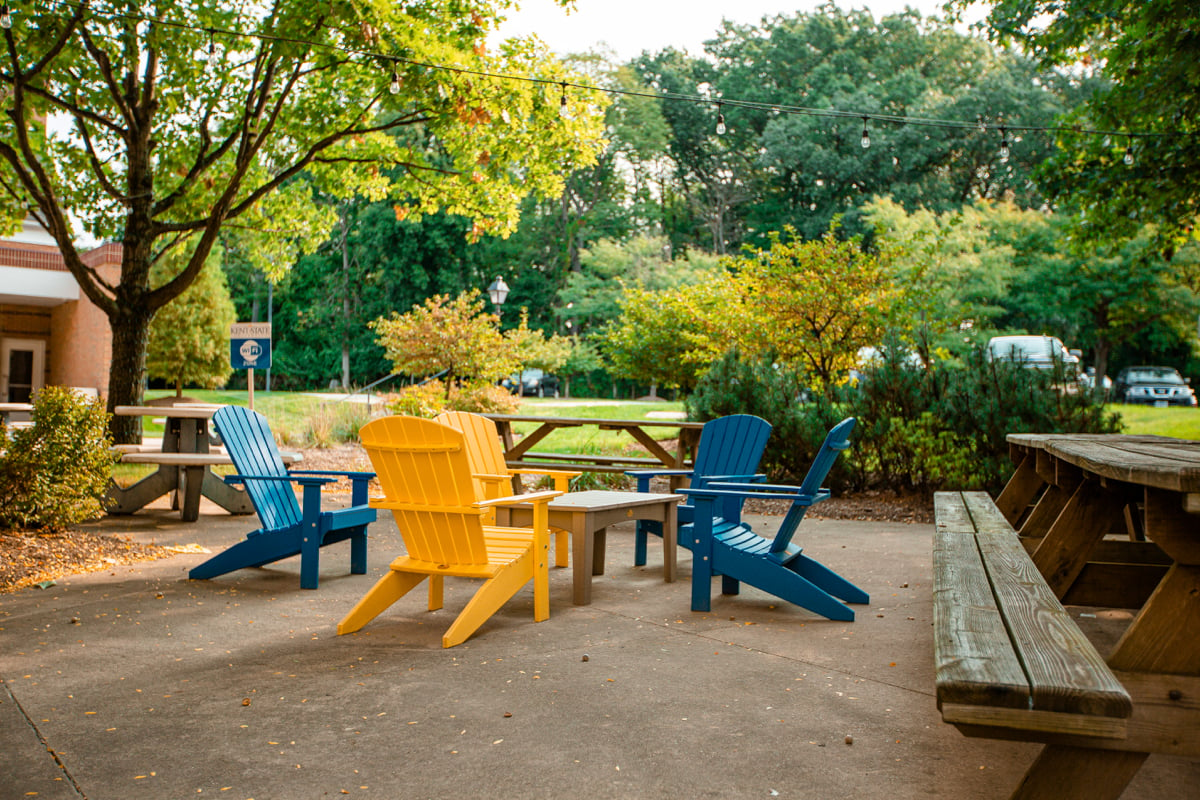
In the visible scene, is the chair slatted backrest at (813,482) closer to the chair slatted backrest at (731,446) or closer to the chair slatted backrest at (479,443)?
the chair slatted backrest at (731,446)

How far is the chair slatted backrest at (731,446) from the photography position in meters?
6.62

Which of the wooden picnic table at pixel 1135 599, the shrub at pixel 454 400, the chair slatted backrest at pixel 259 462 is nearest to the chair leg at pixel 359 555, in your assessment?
the chair slatted backrest at pixel 259 462

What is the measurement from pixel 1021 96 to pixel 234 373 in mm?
33603

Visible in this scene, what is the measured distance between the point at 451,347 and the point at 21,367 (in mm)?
15665

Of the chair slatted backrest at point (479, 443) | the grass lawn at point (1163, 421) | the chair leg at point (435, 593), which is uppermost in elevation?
the grass lawn at point (1163, 421)

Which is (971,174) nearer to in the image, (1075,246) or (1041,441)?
(1075,246)

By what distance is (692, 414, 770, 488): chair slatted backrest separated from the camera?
21.7ft

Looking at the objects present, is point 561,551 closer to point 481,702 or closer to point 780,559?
point 780,559

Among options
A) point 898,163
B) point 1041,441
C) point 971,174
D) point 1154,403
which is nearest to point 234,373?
point 898,163

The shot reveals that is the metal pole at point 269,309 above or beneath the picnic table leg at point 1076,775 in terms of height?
above

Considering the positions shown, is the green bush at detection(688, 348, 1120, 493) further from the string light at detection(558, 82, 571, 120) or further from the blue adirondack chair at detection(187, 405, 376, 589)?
the blue adirondack chair at detection(187, 405, 376, 589)

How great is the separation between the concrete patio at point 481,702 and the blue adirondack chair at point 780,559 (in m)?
0.14

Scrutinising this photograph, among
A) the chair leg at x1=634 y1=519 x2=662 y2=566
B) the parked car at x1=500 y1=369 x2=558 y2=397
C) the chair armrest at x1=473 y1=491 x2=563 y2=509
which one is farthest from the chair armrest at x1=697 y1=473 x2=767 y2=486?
the parked car at x1=500 y1=369 x2=558 y2=397

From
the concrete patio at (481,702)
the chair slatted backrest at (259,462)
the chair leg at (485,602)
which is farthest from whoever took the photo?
the chair slatted backrest at (259,462)
